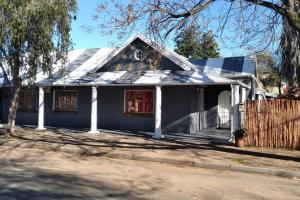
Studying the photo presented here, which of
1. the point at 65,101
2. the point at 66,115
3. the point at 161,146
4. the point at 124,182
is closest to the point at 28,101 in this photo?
the point at 65,101

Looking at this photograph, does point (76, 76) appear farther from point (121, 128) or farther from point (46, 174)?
point (46, 174)

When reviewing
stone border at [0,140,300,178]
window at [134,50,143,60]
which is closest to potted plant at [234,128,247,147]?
stone border at [0,140,300,178]

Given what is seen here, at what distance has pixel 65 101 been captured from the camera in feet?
79.9

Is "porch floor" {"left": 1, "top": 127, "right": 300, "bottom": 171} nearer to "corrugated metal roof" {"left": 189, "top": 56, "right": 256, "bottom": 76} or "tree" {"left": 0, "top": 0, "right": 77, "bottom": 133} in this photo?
"tree" {"left": 0, "top": 0, "right": 77, "bottom": 133}

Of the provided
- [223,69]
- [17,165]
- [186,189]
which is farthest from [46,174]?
[223,69]

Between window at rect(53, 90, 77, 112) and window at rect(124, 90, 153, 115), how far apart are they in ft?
10.6

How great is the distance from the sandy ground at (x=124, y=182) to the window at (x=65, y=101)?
10.7 meters

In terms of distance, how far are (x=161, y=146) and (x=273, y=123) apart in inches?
164

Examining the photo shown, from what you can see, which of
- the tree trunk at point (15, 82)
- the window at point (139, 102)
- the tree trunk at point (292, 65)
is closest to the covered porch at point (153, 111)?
the window at point (139, 102)

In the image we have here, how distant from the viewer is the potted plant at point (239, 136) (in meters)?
16.1

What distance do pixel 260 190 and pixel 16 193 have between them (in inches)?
194

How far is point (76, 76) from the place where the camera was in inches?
878

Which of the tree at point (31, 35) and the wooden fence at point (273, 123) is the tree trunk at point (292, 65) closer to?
the wooden fence at point (273, 123)

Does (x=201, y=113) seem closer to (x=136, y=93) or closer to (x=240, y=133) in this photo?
(x=136, y=93)
